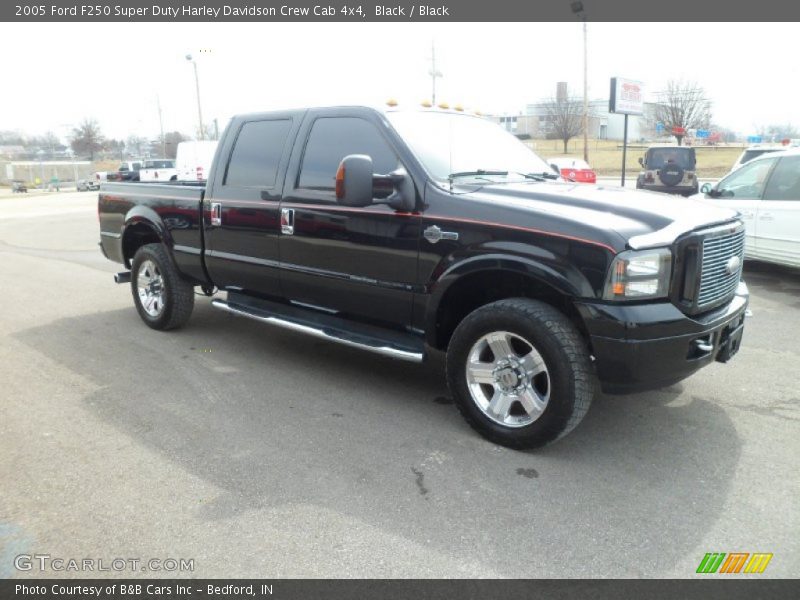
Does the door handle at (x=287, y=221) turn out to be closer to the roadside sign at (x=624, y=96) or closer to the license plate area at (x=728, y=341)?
the license plate area at (x=728, y=341)

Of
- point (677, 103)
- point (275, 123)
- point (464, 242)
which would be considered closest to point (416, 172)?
point (464, 242)

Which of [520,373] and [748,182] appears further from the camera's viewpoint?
[748,182]

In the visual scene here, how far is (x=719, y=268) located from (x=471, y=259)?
4.66ft

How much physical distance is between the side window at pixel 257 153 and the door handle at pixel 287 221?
303mm

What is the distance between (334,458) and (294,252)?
1.73m

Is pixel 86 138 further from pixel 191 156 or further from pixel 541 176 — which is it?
pixel 541 176

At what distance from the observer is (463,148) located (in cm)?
449

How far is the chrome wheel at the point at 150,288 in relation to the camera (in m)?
6.17

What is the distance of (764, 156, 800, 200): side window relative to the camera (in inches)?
297

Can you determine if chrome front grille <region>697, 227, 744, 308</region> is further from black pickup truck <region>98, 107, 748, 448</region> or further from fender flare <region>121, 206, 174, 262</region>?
fender flare <region>121, 206, 174, 262</region>

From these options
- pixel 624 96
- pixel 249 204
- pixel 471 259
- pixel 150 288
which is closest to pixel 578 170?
pixel 624 96

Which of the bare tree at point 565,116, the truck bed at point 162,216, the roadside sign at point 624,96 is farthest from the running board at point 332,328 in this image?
the bare tree at point 565,116

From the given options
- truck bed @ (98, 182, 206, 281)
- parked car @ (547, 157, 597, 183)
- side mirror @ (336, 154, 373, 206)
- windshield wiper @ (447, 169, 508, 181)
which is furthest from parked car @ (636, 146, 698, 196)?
side mirror @ (336, 154, 373, 206)

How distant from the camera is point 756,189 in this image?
8000 mm
